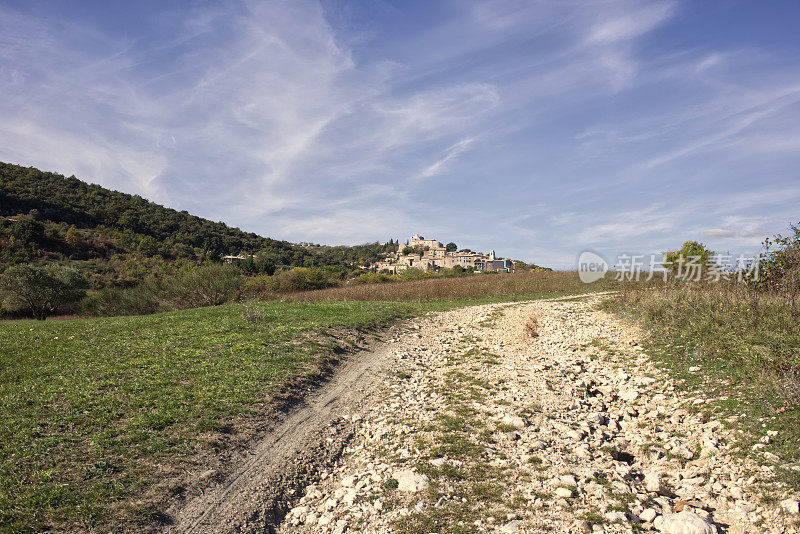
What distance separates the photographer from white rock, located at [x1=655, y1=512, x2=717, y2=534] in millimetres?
3363

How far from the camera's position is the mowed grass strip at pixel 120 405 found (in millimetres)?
3986

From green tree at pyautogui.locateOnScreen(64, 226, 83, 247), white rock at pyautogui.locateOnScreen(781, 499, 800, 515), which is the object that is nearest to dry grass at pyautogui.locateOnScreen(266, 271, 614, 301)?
white rock at pyautogui.locateOnScreen(781, 499, 800, 515)

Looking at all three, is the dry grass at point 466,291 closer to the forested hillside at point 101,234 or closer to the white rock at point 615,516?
the forested hillside at point 101,234

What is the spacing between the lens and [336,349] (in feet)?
35.8

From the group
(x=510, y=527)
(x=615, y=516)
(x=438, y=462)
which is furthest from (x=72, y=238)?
(x=615, y=516)

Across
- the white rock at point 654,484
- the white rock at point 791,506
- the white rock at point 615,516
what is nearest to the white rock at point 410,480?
the white rock at point 615,516

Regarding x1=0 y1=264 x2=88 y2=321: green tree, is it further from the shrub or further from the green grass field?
the shrub

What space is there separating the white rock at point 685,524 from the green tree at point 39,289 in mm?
32208

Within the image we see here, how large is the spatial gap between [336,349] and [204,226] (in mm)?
79958

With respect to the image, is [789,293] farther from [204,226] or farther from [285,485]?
[204,226]

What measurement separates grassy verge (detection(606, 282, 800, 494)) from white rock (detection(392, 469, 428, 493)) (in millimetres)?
3643

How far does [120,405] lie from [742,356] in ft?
34.7

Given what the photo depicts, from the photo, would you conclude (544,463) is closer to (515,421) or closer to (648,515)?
(515,421)

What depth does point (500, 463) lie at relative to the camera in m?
4.89
